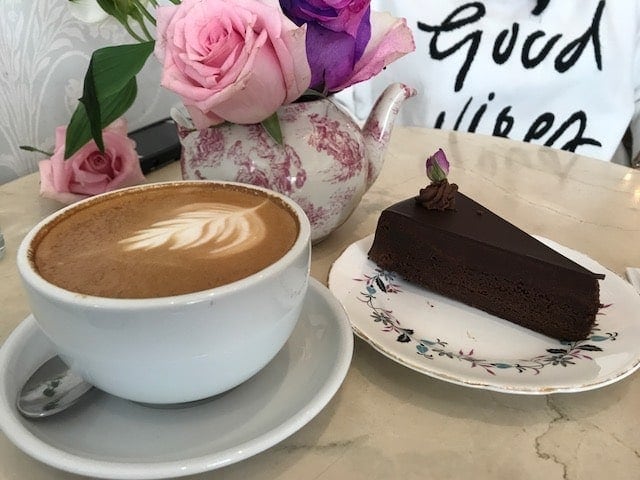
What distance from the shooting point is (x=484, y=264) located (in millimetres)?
743

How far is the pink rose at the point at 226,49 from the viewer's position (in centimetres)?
61

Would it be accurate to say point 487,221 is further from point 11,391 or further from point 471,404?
point 11,391

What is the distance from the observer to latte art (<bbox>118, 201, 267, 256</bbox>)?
504 millimetres

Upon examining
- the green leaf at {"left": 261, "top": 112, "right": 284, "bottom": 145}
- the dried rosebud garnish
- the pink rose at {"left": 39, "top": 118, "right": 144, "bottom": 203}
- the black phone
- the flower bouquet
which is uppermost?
the flower bouquet

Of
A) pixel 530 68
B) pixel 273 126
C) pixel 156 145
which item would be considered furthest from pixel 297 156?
pixel 530 68

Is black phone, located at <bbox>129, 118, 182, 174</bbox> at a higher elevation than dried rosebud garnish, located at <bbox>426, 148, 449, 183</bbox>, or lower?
lower

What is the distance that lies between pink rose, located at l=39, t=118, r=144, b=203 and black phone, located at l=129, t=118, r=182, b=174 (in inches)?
5.0

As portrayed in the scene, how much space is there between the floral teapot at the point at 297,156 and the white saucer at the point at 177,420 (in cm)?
21

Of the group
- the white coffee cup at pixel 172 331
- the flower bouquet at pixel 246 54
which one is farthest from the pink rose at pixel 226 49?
the white coffee cup at pixel 172 331

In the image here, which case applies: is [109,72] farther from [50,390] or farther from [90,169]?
[50,390]

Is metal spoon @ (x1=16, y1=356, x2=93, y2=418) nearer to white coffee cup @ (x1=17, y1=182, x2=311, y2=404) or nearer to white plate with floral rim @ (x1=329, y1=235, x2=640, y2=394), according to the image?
white coffee cup @ (x1=17, y1=182, x2=311, y2=404)

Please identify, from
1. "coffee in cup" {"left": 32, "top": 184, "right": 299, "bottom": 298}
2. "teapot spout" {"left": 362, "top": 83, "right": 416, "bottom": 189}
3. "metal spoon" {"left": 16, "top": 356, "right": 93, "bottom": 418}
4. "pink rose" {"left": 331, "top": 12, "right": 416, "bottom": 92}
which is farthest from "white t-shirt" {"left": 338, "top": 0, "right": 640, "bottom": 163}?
"metal spoon" {"left": 16, "top": 356, "right": 93, "bottom": 418}

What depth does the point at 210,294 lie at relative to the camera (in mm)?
426

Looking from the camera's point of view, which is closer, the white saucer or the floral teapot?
the white saucer
